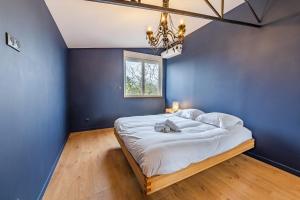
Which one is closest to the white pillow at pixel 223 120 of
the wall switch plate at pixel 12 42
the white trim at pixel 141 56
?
the wall switch plate at pixel 12 42

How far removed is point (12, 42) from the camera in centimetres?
120

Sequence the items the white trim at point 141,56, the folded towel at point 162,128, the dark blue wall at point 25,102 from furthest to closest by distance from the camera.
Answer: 1. the white trim at point 141,56
2. the folded towel at point 162,128
3. the dark blue wall at point 25,102

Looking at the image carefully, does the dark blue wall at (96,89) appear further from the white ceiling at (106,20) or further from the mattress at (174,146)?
the mattress at (174,146)

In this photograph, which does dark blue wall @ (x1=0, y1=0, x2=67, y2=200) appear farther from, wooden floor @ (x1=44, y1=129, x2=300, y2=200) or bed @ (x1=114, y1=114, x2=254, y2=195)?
bed @ (x1=114, y1=114, x2=254, y2=195)

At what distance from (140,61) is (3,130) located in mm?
4232

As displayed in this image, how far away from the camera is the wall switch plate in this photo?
1.14m

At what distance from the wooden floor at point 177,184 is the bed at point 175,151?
23 cm

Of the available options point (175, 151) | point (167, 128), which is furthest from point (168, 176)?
point (167, 128)

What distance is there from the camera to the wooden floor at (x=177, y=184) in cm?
176

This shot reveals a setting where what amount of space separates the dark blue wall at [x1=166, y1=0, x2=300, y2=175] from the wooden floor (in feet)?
1.36

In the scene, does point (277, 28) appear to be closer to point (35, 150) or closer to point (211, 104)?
point (211, 104)

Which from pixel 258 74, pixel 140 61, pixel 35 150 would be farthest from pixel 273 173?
pixel 140 61

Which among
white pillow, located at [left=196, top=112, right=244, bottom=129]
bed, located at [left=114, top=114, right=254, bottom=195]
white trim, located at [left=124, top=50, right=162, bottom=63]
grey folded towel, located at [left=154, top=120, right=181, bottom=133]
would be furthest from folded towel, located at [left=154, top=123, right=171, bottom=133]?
white trim, located at [left=124, top=50, right=162, bottom=63]

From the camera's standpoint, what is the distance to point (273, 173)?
2.22 m
